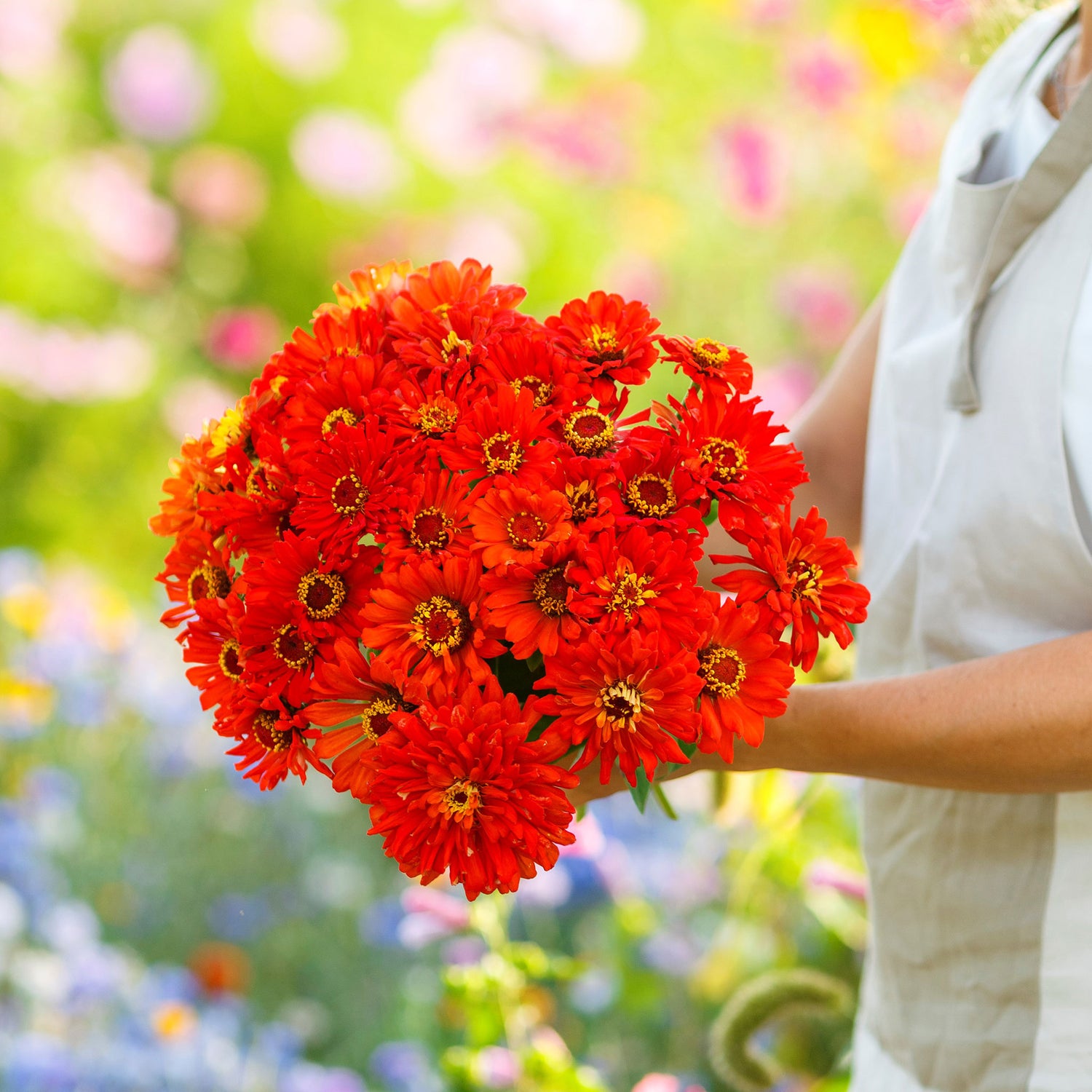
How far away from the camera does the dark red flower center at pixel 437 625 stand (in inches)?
20.7

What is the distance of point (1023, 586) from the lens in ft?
2.31

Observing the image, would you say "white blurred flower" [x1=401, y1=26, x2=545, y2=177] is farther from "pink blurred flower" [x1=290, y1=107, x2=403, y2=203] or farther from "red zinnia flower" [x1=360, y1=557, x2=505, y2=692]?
"red zinnia flower" [x1=360, y1=557, x2=505, y2=692]

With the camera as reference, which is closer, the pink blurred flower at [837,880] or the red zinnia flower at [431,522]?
the red zinnia flower at [431,522]

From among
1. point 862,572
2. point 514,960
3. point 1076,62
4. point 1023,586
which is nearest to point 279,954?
point 514,960

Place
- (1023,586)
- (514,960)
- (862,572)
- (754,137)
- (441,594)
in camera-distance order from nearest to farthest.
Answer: (441,594) < (1023,586) < (862,572) < (514,960) < (754,137)

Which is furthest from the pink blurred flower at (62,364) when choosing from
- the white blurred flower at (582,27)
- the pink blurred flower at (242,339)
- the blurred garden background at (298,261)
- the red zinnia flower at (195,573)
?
the red zinnia flower at (195,573)

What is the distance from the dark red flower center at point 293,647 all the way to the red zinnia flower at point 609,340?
0.18 m

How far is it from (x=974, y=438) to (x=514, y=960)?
65 cm

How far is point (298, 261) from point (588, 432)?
84.9 inches

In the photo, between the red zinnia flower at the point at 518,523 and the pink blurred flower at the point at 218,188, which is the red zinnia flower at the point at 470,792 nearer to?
the red zinnia flower at the point at 518,523

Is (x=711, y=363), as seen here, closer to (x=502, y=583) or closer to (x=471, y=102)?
(x=502, y=583)

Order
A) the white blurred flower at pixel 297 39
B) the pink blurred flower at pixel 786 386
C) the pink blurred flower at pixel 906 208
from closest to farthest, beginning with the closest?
1. the pink blurred flower at pixel 786 386
2. the pink blurred flower at pixel 906 208
3. the white blurred flower at pixel 297 39

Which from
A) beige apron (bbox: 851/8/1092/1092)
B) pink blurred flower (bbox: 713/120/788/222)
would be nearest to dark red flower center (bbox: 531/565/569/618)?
beige apron (bbox: 851/8/1092/1092)

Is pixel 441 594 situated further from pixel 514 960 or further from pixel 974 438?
pixel 514 960
